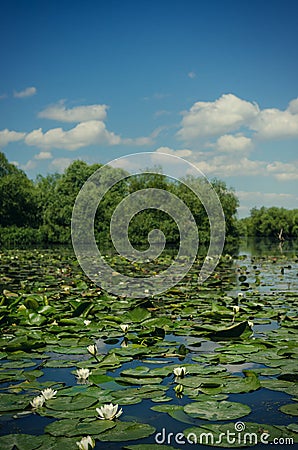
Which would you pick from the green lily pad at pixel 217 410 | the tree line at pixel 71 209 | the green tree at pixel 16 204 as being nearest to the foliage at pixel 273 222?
the tree line at pixel 71 209

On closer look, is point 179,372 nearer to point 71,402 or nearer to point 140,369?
point 140,369

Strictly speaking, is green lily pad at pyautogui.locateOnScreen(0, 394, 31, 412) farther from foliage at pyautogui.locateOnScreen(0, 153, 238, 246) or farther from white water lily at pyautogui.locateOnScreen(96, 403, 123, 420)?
foliage at pyautogui.locateOnScreen(0, 153, 238, 246)

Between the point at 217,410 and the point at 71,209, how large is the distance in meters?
29.5

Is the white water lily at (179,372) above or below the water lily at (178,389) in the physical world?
above

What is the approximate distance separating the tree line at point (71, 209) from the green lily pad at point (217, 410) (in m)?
24.4

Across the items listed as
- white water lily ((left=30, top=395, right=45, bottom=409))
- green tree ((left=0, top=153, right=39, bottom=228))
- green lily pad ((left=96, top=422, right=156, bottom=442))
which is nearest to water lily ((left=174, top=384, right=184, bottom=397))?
green lily pad ((left=96, top=422, right=156, bottom=442))

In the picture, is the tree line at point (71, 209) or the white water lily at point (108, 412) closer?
the white water lily at point (108, 412)

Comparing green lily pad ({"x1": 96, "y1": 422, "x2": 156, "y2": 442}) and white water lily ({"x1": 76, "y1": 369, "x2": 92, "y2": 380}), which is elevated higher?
white water lily ({"x1": 76, "y1": 369, "x2": 92, "y2": 380})

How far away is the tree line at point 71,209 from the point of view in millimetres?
27641

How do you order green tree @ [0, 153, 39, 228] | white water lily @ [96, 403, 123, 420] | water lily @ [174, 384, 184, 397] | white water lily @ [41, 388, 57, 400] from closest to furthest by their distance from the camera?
white water lily @ [96, 403, 123, 420], white water lily @ [41, 388, 57, 400], water lily @ [174, 384, 184, 397], green tree @ [0, 153, 39, 228]

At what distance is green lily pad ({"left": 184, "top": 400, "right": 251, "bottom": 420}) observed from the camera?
205cm

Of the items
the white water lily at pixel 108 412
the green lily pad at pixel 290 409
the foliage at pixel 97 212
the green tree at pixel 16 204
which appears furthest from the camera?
the green tree at pixel 16 204

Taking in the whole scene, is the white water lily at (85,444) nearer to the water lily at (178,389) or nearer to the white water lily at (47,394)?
the white water lily at (47,394)

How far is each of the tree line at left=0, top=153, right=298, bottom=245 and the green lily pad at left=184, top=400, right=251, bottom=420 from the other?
24358 millimetres
